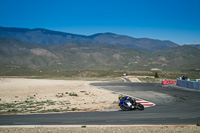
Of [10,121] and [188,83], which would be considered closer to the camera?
[10,121]

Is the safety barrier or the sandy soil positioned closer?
the sandy soil

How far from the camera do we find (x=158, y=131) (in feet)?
40.5

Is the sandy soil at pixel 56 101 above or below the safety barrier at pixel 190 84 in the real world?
below

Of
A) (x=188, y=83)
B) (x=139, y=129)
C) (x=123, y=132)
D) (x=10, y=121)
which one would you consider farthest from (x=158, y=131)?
(x=188, y=83)

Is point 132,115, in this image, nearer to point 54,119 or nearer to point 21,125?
point 54,119

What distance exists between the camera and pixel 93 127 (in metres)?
13.5

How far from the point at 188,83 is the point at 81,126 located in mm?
37457

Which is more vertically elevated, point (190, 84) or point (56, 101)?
point (190, 84)

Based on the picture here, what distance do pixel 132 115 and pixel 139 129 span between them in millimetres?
4336

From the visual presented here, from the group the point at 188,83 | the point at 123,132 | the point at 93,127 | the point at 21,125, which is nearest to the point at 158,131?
the point at 123,132

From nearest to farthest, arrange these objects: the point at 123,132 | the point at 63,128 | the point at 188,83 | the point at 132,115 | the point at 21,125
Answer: the point at 123,132
the point at 63,128
the point at 21,125
the point at 132,115
the point at 188,83

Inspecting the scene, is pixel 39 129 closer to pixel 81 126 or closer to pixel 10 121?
pixel 81 126

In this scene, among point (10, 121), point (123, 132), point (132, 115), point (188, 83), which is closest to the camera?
point (123, 132)

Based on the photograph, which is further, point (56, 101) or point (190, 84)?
point (190, 84)
